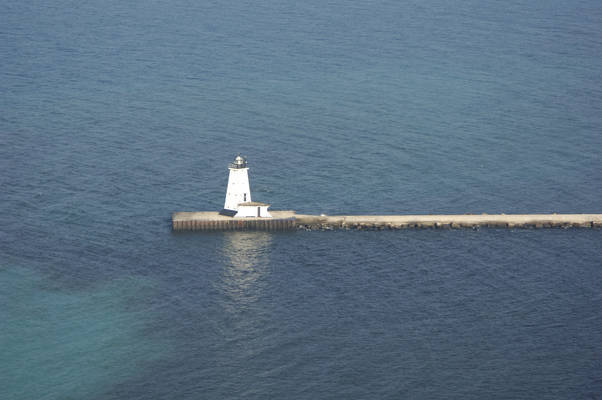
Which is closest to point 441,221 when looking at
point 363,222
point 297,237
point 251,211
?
point 363,222

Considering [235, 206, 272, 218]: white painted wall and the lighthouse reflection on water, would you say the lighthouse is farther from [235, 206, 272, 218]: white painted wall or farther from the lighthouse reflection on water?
the lighthouse reflection on water

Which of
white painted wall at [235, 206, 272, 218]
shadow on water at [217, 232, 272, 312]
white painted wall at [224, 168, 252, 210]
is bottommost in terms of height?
shadow on water at [217, 232, 272, 312]

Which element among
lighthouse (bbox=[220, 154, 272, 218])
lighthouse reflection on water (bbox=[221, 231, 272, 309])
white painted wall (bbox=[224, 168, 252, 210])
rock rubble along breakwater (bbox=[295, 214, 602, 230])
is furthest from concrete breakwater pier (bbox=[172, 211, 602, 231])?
white painted wall (bbox=[224, 168, 252, 210])

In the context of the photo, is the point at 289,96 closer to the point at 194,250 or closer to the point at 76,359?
the point at 194,250

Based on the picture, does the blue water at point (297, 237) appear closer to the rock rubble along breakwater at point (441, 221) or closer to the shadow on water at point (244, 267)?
the shadow on water at point (244, 267)

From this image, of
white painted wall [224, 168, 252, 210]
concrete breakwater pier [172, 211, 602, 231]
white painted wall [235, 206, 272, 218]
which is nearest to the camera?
concrete breakwater pier [172, 211, 602, 231]
